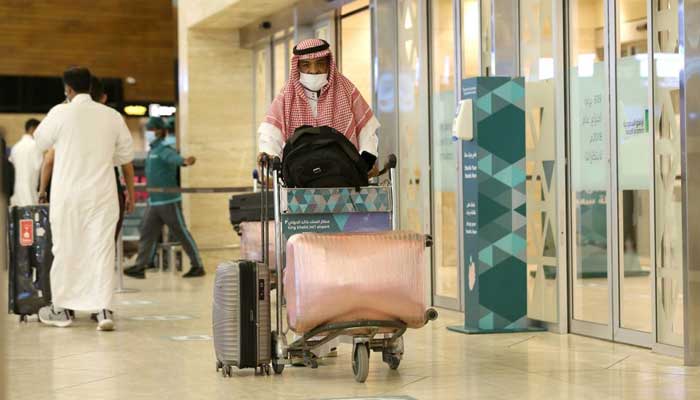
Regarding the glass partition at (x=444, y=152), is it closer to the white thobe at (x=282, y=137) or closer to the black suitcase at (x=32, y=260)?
the black suitcase at (x=32, y=260)

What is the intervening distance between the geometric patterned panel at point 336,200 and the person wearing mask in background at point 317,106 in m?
0.15

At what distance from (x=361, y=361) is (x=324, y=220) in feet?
2.69

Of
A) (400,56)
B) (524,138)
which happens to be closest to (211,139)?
(400,56)

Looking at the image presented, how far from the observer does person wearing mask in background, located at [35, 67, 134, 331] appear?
27.9ft

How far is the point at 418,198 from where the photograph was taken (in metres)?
10.6

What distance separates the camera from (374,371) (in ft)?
20.8

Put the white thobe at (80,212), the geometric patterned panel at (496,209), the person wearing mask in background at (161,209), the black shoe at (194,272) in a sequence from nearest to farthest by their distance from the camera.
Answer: the geometric patterned panel at (496,209)
the white thobe at (80,212)
the person wearing mask in background at (161,209)
the black shoe at (194,272)

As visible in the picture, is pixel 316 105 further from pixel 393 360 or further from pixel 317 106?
pixel 393 360

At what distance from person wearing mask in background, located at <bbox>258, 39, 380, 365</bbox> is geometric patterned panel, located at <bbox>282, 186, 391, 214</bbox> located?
15 cm

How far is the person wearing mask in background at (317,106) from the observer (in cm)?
646

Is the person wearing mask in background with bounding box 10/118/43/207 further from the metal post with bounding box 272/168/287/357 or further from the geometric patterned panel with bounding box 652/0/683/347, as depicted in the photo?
the geometric patterned panel with bounding box 652/0/683/347

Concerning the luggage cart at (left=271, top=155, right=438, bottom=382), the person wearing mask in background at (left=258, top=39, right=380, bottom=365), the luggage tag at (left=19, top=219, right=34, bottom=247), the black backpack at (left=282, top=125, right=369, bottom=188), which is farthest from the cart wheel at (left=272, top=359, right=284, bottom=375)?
the luggage tag at (left=19, top=219, right=34, bottom=247)

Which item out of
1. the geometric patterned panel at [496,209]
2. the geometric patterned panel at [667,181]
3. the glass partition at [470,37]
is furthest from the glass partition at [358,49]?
the geometric patterned panel at [667,181]

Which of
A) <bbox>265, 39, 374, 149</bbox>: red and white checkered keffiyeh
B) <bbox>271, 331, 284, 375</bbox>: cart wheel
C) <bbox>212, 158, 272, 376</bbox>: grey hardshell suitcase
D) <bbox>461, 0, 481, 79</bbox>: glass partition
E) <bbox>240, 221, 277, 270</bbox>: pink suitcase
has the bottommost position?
<bbox>271, 331, 284, 375</bbox>: cart wheel
